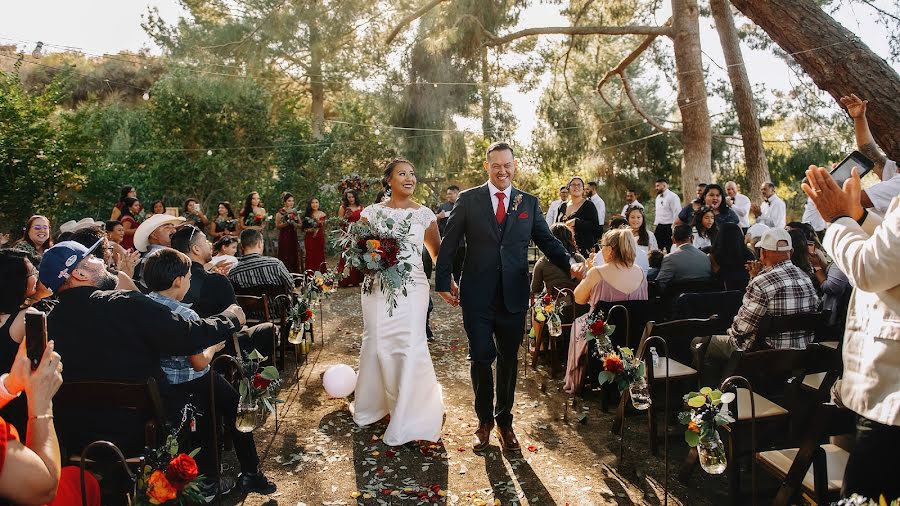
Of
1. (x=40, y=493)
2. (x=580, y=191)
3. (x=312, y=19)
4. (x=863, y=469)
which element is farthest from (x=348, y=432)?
(x=312, y=19)

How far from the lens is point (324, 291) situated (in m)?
6.36

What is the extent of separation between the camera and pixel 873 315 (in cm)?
234

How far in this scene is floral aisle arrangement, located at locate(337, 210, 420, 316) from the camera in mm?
4734

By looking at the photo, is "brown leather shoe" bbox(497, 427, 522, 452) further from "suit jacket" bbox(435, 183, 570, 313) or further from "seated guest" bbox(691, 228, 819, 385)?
"seated guest" bbox(691, 228, 819, 385)

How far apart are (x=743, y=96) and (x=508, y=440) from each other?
437 inches

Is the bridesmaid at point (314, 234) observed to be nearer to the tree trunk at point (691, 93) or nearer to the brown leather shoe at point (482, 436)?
the tree trunk at point (691, 93)

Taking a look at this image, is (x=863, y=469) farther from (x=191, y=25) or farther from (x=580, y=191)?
(x=191, y=25)

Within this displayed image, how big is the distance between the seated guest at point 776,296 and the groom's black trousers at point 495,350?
1.55m

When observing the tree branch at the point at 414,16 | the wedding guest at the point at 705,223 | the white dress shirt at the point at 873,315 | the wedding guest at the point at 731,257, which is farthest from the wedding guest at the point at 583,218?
the tree branch at the point at 414,16

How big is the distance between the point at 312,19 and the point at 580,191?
11.3 m

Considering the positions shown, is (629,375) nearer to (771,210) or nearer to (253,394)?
(253,394)

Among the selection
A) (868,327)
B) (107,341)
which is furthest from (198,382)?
(868,327)

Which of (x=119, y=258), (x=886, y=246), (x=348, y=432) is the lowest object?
(x=348, y=432)

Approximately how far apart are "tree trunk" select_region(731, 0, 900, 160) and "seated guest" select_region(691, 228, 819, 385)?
4.88ft
